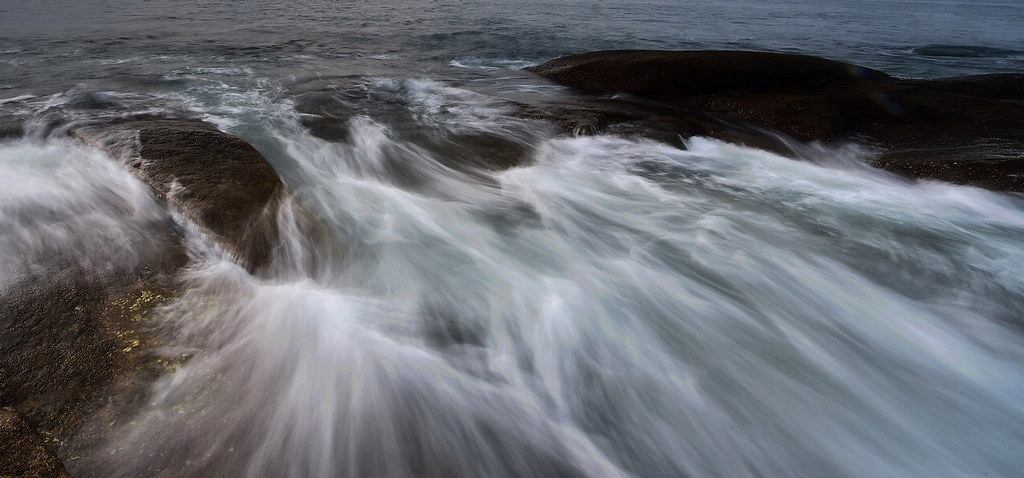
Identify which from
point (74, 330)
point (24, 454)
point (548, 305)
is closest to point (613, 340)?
point (548, 305)

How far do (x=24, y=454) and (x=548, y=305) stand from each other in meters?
2.77

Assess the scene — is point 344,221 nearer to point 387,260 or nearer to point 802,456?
point 387,260

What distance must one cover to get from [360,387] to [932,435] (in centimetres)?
325

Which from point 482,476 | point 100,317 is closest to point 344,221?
point 100,317

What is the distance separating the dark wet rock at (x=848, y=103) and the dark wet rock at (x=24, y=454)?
21.3 ft

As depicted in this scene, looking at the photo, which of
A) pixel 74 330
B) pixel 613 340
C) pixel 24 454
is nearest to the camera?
pixel 24 454

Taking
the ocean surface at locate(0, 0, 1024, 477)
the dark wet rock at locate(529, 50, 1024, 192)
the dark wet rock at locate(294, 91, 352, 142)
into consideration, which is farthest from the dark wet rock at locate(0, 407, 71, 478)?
the dark wet rock at locate(529, 50, 1024, 192)

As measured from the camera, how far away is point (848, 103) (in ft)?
22.1

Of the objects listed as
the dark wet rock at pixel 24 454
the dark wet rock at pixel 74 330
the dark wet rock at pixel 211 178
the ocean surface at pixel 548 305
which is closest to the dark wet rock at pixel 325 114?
the ocean surface at pixel 548 305

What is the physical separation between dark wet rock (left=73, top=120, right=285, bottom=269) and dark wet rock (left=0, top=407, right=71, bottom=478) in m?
1.68

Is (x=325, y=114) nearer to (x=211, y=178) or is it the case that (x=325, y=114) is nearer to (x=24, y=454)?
(x=211, y=178)

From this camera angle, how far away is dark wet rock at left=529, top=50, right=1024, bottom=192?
5.51 m

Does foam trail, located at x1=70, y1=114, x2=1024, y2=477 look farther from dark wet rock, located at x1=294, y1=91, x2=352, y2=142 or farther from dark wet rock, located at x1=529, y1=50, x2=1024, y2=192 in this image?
dark wet rock, located at x1=294, y1=91, x2=352, y2=142

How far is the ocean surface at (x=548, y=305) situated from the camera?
2520mm
